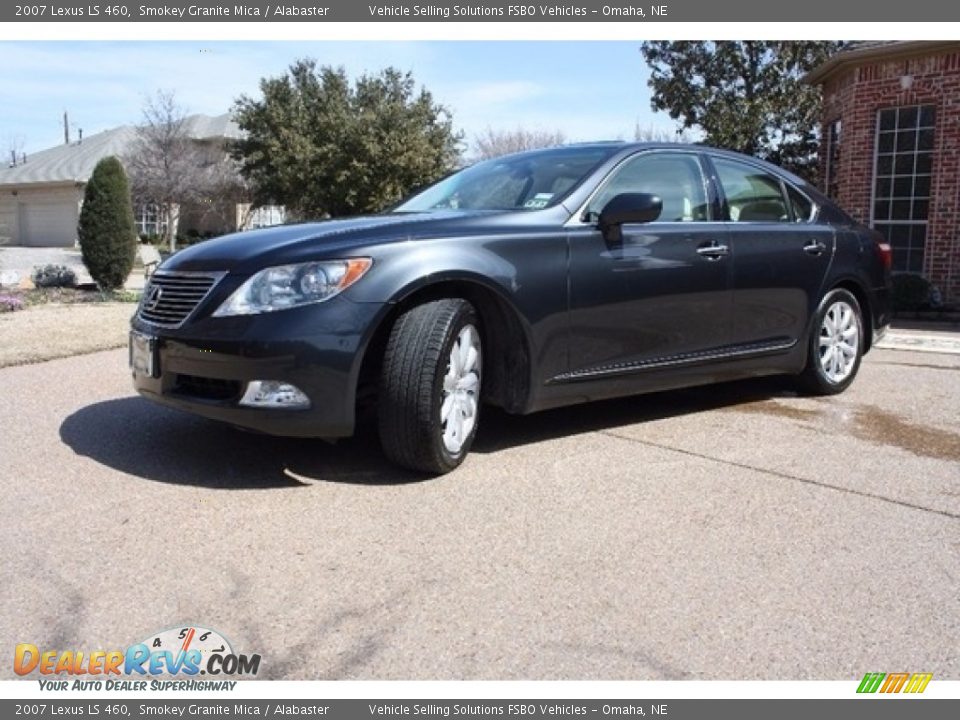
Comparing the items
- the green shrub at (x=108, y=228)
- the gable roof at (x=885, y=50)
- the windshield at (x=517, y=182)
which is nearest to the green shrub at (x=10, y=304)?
the green shrub at (x=108, y=228)

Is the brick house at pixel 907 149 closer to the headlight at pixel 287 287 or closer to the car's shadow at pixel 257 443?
the car's shadow at pixel 257 443

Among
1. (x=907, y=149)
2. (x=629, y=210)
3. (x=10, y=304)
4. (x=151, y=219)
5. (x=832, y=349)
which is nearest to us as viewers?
(x=629, y=210)

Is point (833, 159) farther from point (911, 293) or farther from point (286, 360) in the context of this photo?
point (286, 360)

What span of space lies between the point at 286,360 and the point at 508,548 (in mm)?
1219

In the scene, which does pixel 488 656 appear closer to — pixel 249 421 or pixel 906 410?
pixel 249 421

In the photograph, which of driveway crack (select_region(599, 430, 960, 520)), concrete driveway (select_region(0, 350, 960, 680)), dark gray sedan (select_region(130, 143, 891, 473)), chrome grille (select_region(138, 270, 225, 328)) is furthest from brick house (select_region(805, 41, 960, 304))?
chrome grille (select_region(138, 270, 225, 328))

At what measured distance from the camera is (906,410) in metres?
5.71

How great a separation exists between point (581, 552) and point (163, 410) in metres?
3.08

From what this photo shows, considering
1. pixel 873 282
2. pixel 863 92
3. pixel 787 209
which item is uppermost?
pixel 863 92

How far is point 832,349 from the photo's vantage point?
238 inches

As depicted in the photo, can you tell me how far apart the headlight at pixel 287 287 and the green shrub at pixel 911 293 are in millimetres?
9505

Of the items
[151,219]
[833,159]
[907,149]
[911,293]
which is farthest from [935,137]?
[151,219]

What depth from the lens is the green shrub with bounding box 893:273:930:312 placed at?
11.0m

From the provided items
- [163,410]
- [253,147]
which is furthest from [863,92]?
[253,147]
